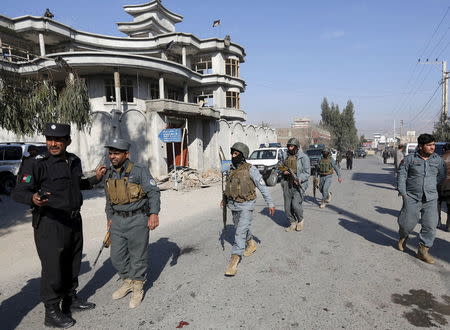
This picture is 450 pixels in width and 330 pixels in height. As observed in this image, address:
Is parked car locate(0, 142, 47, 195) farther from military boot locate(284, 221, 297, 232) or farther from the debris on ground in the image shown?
military boot locate(284, 221, 297, 232)

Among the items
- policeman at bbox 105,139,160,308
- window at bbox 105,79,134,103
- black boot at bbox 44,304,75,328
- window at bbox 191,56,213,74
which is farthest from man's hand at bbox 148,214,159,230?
window at bbox 191,56,213,74

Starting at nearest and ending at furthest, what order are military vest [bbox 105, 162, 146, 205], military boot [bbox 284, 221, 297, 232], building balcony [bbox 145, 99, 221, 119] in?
military vest [bbox 105, 162, 146, 205] < military boot [bbox 284, 221, 297, 232] < building balcony [bbox 145, 99, 221, 119]

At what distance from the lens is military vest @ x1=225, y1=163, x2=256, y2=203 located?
4070 mm

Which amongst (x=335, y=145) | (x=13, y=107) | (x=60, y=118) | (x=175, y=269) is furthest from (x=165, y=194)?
(x=335, y=145)

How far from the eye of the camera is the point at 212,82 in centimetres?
2834

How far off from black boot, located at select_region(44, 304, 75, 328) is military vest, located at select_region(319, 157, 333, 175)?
733cm

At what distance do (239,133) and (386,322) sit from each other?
76.9 feet

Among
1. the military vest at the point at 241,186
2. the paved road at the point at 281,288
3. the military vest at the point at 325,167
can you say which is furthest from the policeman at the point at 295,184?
the military vest at the point at 325,167

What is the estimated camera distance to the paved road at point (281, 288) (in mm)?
2869

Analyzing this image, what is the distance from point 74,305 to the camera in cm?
312

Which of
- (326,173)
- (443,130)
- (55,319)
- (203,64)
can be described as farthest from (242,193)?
(203,64)

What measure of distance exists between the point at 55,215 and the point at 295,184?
14.3ft

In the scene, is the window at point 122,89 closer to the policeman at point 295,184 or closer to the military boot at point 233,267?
the policeman at point 295,184

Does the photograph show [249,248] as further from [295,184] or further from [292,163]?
[292,163]
